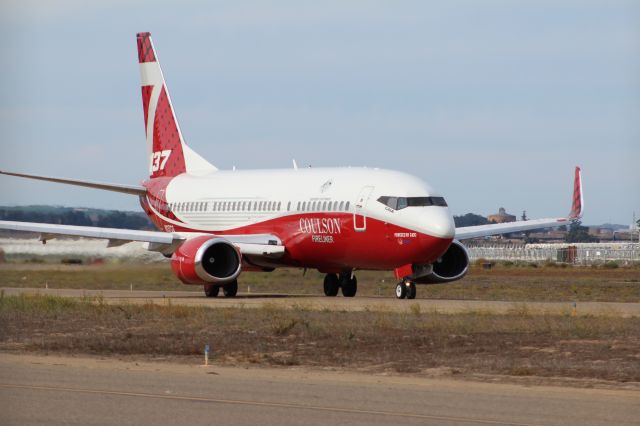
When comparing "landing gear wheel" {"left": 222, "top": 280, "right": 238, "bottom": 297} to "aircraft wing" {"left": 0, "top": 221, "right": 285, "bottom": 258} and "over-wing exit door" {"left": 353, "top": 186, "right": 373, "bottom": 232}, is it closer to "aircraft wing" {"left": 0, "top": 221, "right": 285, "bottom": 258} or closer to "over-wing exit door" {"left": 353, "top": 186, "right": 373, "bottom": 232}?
"aircraft wing" {"left": 0, "top": 221, "right": 285, "bottom": 258}

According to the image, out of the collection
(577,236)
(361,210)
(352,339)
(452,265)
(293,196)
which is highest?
(577,236)

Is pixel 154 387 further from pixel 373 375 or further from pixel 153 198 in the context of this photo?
pixel 153 198

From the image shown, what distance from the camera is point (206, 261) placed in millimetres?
39594

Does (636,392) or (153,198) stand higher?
(153,198)

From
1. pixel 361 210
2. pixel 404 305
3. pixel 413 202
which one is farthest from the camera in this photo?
pixel 361 210

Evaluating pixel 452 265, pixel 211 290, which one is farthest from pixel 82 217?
pixel 452 265

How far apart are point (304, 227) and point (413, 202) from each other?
4.80 metres

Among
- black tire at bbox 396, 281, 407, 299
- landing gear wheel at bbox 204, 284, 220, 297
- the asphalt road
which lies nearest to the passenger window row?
black tire at bbox 396, 281, 407, 299

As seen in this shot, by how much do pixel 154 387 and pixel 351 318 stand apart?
12.1 meters

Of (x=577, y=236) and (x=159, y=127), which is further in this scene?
(x=577, y=236)

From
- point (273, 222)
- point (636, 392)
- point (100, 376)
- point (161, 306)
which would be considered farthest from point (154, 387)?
point (273, 222)

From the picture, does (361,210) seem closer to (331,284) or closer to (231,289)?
(331,284)

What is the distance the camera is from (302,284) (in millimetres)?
50250

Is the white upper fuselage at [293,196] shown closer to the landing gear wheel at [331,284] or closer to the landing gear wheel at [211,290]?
the landing gear wheel at [331,284]
